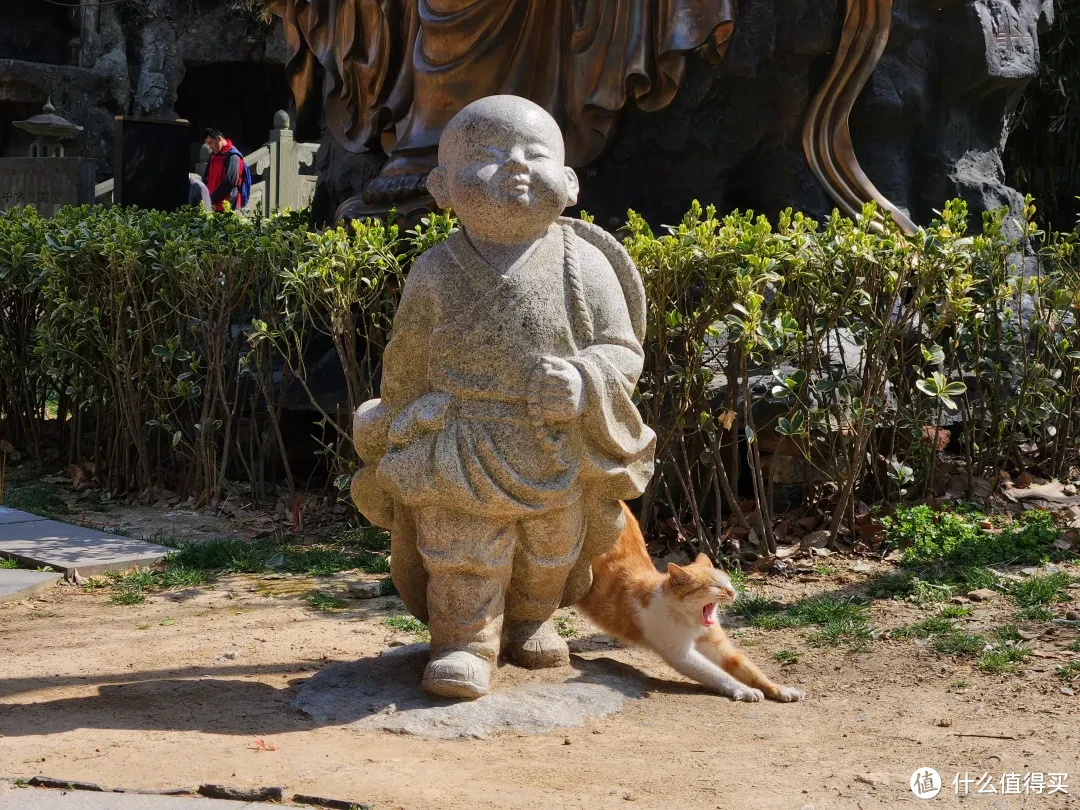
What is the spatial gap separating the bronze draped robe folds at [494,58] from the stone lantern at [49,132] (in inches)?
341

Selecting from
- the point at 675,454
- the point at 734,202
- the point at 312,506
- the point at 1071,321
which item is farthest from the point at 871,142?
the point at 312,506

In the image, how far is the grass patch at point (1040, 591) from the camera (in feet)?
15.6

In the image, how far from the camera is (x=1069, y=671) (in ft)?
13.0

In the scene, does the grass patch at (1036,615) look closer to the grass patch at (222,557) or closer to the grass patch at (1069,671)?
the grass patch at (1069,671)

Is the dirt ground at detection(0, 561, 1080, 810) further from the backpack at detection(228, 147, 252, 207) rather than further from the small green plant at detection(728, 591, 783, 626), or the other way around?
the backpack at detection(228, 147, 252, 207)

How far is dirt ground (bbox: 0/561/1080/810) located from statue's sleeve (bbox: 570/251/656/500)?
27.0 inches

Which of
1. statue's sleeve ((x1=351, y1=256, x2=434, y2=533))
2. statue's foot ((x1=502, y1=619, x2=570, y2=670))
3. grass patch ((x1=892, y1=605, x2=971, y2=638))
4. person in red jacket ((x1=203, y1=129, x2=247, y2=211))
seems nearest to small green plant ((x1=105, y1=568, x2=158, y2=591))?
statue's sleeve ((x1=351, y1=256, x2=434, y2=533))

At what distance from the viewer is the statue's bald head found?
3596 mm

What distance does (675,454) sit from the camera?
5.73 metres

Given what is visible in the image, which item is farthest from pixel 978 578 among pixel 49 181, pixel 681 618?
pixel 49 181

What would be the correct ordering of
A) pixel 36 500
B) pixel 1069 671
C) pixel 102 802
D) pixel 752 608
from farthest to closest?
pixel 36 500
pixel 752 608
pixel 1069 671
pixel 102 802

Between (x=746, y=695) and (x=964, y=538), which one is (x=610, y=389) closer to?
(x=746, y=695)

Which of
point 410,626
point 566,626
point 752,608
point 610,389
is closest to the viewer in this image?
point 610,389

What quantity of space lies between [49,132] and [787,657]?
13.9 meters
